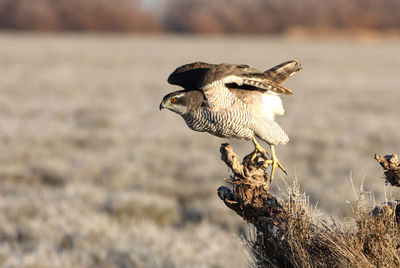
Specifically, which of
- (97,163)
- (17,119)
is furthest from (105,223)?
(17,119)

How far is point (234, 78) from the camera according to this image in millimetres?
2604

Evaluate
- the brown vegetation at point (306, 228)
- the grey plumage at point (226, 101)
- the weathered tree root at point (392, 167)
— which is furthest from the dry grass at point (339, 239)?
the grey plumage at point (226, 101)

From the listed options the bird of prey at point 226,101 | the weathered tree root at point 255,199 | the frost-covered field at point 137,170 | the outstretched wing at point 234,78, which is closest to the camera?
the outstretched wing at point 234,78

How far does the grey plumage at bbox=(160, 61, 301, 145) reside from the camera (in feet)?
8.64

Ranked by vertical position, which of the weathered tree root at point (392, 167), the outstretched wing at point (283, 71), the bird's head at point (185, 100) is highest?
the outstretched wing at point (283, 71)

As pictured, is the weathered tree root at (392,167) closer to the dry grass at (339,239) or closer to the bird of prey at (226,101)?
the dry grass at (339,239)

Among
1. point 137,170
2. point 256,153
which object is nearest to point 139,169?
point 137,170

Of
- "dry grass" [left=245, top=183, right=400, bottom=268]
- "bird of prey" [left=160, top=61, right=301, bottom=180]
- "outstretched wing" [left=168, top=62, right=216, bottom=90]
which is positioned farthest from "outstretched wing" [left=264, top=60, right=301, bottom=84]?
"dry grass" [left=245, top=183, right=400, bottom=268]

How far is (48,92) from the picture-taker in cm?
2620

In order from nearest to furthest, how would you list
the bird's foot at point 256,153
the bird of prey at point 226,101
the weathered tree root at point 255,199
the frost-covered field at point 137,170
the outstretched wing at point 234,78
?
the outstretched wing at point 234,78
the bird of prey at point 226,101
the weathered tree root at point 255,199
the bird's foot at point 256,153
the frost-covered field at point 137,170

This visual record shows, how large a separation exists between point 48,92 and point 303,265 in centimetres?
2538

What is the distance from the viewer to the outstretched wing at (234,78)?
2.52 m

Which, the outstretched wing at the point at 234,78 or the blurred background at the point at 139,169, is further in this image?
the blurred background at the point at 139,169

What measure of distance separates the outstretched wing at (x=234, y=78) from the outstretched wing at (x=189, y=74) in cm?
10
